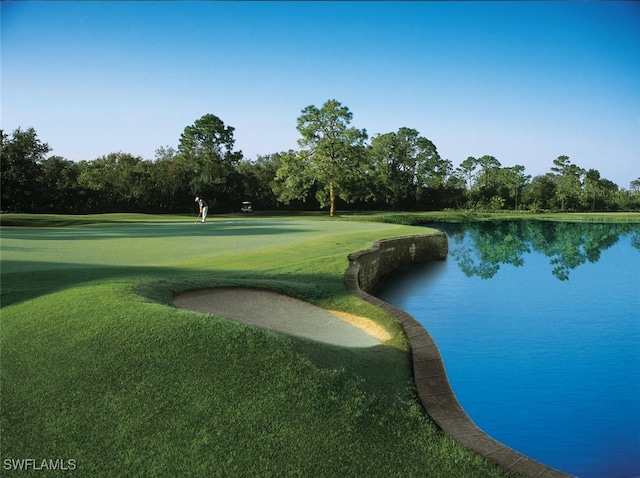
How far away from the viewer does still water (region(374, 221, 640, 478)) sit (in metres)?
5.14

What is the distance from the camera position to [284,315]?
22.6ft

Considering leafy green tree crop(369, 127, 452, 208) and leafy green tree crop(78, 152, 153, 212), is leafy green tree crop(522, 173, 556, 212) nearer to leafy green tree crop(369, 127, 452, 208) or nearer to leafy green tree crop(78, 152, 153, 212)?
leafy green tree crop(369, 127, 452, 208)

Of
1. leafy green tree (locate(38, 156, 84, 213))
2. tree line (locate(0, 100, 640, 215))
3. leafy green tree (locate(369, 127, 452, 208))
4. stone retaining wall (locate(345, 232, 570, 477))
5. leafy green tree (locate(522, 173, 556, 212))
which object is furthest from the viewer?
leafy green tree (locate(522, 173, 556, 212))

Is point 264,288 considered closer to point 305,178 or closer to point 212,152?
point 305,178

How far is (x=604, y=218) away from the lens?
41.8m

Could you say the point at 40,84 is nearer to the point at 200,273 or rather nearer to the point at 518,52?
the point at 200,273

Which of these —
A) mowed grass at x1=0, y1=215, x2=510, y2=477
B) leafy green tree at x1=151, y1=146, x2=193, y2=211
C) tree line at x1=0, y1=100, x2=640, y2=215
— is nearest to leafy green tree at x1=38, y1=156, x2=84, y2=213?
tree line at x1=0, y1=100, x2=640, y2=215

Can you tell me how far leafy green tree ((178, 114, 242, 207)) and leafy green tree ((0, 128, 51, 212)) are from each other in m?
10.9

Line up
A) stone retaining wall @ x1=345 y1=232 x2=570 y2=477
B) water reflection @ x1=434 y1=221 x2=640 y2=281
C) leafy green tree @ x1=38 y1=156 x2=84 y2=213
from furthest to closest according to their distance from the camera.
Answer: leafy green tree @ x1=38 y1=156 x2=84 y2=213
water reflection @ x1=434 y1=221 x2=640 y2=281
stone retaining wall @ x1=345 y1=232 x2=570 y2=477

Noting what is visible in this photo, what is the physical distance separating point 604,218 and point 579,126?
126 feet

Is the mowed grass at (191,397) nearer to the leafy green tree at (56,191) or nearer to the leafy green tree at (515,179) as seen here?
the leafy green tree at (56,191)

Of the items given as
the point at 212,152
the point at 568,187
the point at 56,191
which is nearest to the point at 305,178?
the point at 212,152

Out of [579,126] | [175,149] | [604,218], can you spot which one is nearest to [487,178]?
[604,218]

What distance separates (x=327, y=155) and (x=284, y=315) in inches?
1223
